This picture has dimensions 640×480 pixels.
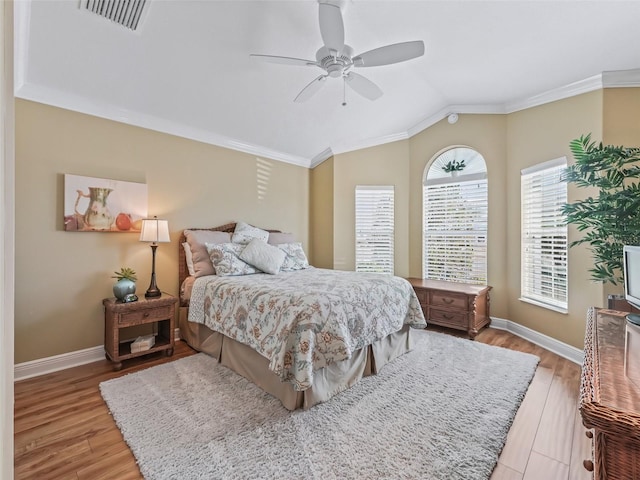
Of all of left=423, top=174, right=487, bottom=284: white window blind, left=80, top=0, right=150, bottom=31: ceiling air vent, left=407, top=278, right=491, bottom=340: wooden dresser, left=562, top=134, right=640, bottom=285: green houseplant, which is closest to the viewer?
left=80, top=0, right=150, bottom=31: ceiling air vent

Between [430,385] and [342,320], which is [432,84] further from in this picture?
[430,385]

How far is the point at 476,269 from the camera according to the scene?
396 centimetres

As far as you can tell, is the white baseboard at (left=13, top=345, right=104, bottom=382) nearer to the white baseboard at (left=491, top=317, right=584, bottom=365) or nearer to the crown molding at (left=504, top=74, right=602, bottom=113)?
the white baseboard at (left=491, top=317, right=584, bottom=365)

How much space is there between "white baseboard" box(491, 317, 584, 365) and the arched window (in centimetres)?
58

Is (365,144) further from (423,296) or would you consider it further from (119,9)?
(119,9)

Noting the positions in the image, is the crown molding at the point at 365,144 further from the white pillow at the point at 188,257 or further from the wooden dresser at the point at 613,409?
the wooden dresser at the point at 613,409

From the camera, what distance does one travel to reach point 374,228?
4688mm

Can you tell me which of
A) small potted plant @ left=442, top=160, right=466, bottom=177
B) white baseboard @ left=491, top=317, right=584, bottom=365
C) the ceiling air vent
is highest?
the ceiling air vent

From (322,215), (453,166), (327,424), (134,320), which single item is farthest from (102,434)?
(453,166)

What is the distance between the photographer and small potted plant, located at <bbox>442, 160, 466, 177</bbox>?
411cm

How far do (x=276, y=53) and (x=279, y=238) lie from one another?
92.1 inches

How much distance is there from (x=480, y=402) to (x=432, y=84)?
3.42 meters

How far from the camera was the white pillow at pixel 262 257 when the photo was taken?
3.30 metres

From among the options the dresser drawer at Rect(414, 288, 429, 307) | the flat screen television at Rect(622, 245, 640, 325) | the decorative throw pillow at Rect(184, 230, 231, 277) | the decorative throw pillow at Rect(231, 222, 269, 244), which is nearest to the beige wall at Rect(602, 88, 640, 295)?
the flat screen television at Rect(622, 245, 640, 325)
